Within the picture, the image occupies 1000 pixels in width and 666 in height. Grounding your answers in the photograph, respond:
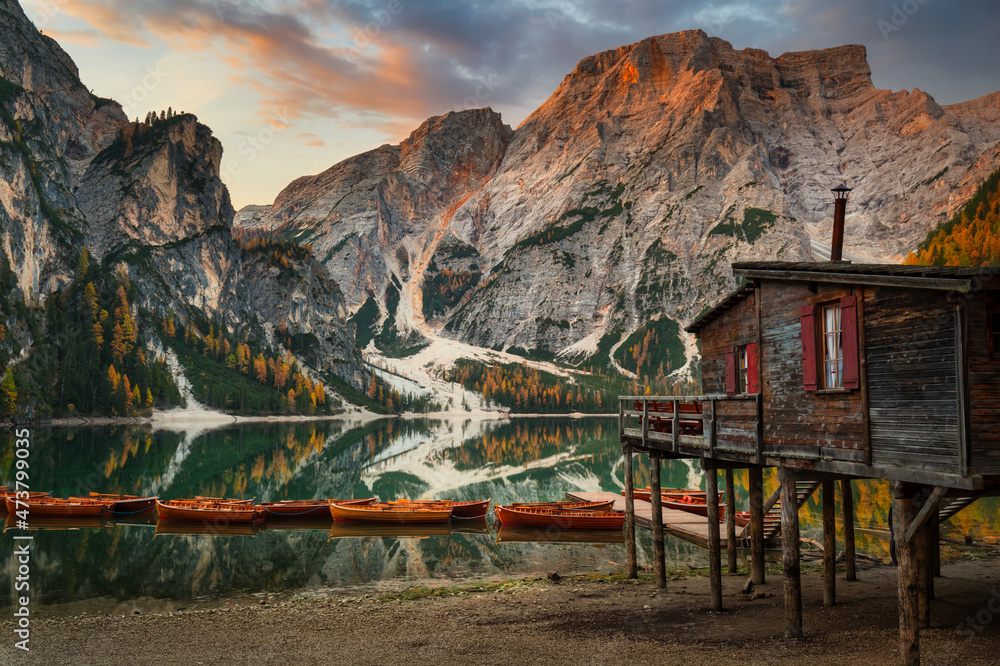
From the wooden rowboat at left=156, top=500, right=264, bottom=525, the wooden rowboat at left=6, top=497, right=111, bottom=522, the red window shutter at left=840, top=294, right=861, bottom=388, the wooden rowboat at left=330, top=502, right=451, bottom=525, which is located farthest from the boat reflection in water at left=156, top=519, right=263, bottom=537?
the red window shutter at left=840, top=294, right=861, bottom=388

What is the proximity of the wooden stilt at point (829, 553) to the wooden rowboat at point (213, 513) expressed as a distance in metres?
39.3

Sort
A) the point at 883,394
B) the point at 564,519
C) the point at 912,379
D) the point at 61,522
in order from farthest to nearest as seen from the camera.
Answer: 1. the point at 61,522
2. the point at 564,519
3. the point at 883,394
4. the point at 912,379

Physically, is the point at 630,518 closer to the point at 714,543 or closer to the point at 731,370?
the point at 714,543

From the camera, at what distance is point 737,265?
2367 cm

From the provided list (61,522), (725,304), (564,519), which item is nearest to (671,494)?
(564,519)

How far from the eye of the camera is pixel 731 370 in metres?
26.1

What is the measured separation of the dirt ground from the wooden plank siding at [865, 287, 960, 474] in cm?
585

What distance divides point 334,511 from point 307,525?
2.16 meters

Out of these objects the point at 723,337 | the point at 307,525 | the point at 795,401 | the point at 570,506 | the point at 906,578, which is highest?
the point at 723,337

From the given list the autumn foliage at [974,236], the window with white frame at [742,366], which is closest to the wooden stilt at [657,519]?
the window with white frame at [742,366]

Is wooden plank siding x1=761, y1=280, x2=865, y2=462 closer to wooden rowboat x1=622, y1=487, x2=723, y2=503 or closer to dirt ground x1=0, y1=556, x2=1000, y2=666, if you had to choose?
dirt ground x1=0, y1=556, x2=1000, y2=666

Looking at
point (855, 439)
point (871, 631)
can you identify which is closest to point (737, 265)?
point (855, 439)

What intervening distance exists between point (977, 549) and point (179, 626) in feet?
128

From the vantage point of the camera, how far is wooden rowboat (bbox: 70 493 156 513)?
171 feet
